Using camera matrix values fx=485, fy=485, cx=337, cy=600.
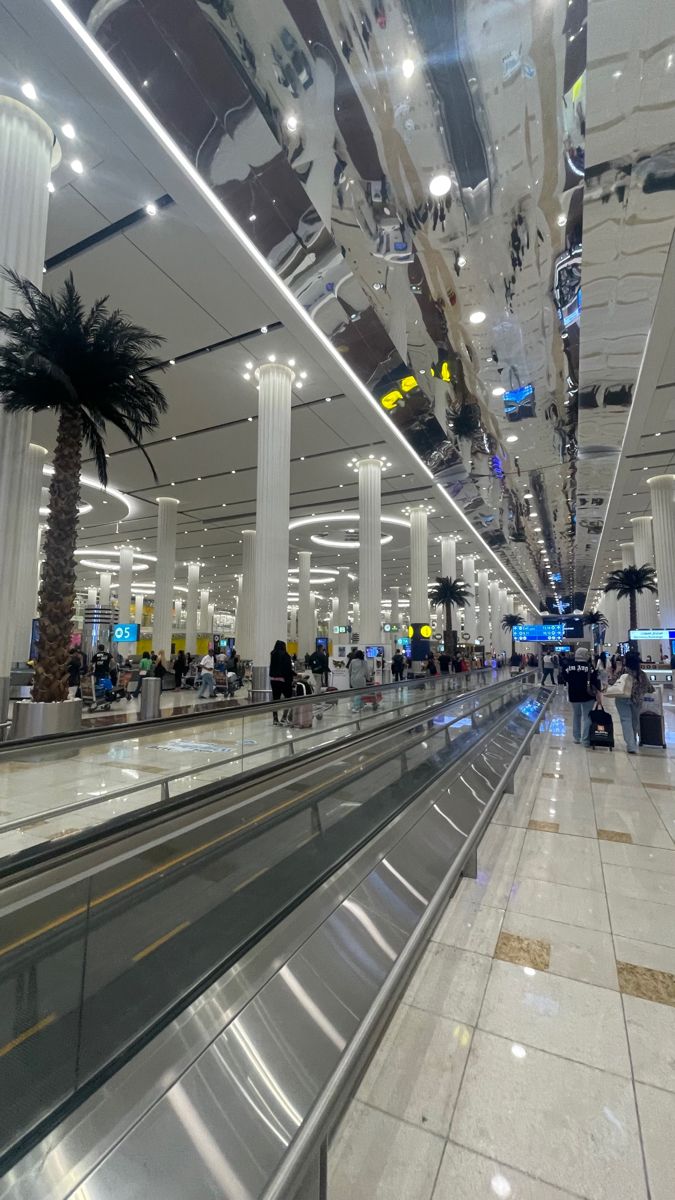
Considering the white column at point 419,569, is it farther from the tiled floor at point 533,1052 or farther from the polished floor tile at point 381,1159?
the polished floor tile at point 381,1159

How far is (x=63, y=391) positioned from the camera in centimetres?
658

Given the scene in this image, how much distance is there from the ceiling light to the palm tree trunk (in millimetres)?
5888

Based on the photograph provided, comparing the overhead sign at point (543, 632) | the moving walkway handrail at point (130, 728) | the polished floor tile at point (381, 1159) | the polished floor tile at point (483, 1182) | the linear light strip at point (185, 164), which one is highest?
the linear light strip at point (185, 164)

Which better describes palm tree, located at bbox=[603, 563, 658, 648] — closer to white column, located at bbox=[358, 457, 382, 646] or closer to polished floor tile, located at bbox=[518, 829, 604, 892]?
white column, located at bbox=[358, 457, 382, 646]

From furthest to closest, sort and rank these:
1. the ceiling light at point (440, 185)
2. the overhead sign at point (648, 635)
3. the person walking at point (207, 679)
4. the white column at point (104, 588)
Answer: the white column at point (104, 588) → the overhead sign at point (648, 635) → the person walking at point (207, 679) → the ceiling light at point (440, 185)

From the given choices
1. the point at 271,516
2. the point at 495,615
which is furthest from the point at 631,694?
the point at 495,615

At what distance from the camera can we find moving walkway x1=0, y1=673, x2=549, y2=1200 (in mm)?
1130

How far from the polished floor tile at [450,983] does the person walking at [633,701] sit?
265 inches

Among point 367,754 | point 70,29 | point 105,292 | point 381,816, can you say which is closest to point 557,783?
point 367,754

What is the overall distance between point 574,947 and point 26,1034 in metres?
2.74

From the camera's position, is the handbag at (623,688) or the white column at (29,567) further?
the white column at (29,567)

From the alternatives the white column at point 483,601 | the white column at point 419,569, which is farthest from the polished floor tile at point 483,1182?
the white column at point 483,601

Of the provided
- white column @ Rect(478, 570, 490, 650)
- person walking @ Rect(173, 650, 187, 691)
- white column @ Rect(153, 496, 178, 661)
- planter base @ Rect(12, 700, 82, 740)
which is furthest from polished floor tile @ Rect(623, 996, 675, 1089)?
white column @ Rect(478, 570, 490, 650)

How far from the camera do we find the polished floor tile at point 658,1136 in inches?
58.0
